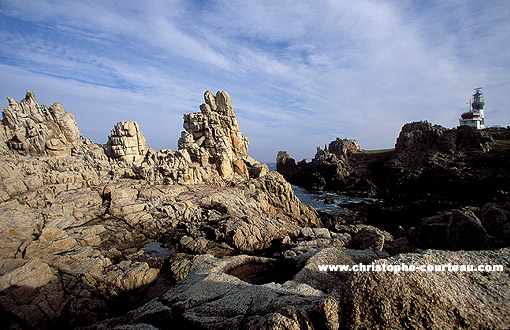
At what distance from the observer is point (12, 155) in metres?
22.6

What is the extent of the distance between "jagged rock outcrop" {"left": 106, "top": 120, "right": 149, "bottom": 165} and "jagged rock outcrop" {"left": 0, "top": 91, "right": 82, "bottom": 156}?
13.7ft

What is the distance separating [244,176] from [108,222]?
1722 centimetres

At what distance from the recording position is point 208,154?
3005 centimetres

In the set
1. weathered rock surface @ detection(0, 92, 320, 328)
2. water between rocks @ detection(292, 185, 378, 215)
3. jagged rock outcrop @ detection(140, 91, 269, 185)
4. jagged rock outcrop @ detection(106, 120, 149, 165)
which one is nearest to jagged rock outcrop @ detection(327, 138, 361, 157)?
water between rocks @ detection(292, 185, 378, 215)

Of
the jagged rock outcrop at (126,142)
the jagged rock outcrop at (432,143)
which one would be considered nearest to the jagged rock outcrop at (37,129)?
the jagged rock outcrop at (126,142)

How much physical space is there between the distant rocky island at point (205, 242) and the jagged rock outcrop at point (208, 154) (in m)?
0.18

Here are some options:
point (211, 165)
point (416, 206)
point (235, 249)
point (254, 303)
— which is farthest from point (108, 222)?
point (416, 206)

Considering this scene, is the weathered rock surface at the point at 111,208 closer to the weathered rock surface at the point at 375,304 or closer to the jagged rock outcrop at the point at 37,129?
the jagged rock outcrop at the point at 37,129

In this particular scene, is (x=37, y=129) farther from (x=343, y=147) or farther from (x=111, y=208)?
(x=343, y=147)

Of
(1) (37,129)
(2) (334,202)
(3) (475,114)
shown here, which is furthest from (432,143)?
(1) (37,129)

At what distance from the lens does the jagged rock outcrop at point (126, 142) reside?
90.7 feet

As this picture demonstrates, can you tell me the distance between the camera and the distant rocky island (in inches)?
209

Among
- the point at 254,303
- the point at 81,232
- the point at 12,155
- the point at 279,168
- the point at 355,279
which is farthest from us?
the point at 279,168

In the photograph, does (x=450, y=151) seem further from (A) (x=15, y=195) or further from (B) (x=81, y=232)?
(A) (x=15, y=195)
